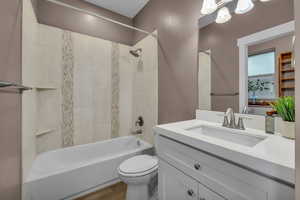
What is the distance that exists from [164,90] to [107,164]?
1.17 m

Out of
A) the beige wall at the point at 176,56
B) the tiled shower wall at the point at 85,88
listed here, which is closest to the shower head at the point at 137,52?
the tiled shower wall at the point at 85,88

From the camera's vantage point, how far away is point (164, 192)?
0.97 meters

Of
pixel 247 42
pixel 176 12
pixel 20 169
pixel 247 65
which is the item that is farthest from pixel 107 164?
pixel 176 12

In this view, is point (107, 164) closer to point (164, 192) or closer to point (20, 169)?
point (20, 169)

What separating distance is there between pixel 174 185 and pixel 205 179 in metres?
0.28

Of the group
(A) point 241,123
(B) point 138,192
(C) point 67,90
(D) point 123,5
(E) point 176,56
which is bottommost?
(B) point 138,192

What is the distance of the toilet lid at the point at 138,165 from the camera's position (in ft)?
4.15

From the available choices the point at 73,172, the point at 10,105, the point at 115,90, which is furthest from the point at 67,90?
the point at 73,172

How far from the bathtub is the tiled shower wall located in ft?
0.41

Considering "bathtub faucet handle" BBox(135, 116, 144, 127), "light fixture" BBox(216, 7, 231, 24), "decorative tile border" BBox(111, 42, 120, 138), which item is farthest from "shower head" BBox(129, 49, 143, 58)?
"light fixture" BBox(216, 7, 231, 24)

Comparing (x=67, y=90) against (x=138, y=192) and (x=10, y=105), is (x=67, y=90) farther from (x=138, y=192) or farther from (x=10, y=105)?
(x=138, y=192)

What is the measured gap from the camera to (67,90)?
1942 millimetres

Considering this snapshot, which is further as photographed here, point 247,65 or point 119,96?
point 119,96

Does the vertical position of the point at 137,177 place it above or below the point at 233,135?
below
